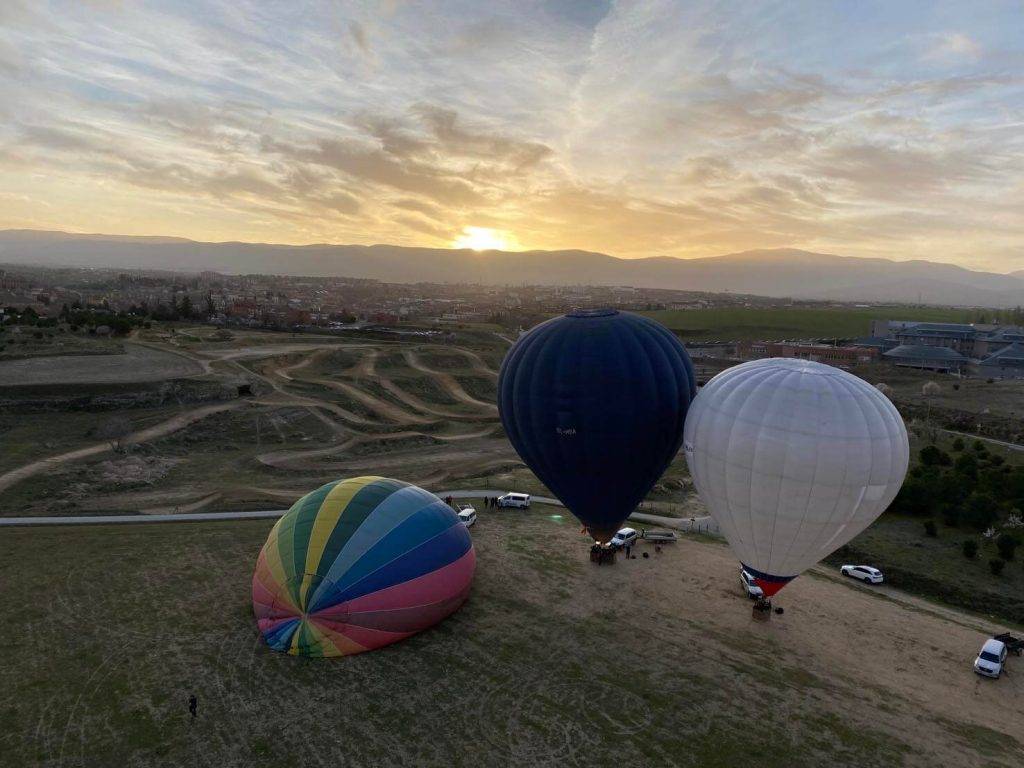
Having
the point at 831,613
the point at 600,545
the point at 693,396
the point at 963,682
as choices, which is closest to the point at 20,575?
the point at 600,545

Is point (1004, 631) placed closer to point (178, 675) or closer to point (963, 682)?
point (963, 682)

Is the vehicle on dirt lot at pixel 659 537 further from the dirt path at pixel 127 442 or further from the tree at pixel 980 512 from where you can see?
the dirt path at pixel 127 442

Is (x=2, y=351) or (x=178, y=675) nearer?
(x=178, y=675)

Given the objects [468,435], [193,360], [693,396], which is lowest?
[468,435]

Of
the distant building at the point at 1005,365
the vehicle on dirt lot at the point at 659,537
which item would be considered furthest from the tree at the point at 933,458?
the distant building at the point at 1005,365

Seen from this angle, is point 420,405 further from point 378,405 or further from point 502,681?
point 502,681

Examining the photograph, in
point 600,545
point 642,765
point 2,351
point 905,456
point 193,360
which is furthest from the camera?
point 193,360
